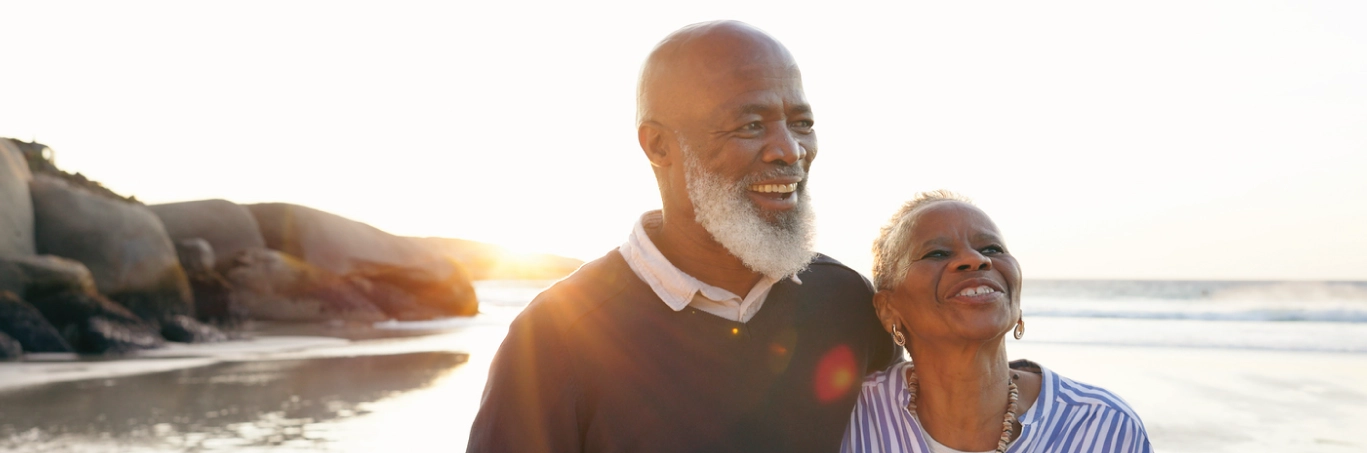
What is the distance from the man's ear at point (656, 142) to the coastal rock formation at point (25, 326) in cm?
1236

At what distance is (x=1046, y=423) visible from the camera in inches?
112

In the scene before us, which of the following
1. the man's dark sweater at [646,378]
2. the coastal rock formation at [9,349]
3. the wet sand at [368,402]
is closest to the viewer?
the man's dark sweater at [646,378]

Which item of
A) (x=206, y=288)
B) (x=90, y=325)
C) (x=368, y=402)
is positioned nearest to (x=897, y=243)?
(x=368, y=402)

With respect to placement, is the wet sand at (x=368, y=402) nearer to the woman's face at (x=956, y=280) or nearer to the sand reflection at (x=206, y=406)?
the sand reflection at (x=206, y=406)

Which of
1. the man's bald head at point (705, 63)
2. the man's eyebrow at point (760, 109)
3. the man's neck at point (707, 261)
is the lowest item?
the man's neck at point (707, 261)

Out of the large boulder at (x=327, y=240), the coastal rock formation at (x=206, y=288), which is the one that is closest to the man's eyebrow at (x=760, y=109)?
the coastal rock formation at (x=206, y=288)

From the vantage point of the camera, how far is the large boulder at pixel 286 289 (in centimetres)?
1853

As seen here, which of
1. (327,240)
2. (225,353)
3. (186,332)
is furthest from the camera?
(327,240)

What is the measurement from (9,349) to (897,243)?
12.6 metres

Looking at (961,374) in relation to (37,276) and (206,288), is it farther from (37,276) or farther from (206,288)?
(206,288)

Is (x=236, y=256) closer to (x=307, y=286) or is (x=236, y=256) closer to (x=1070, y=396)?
(x=307, y=286)

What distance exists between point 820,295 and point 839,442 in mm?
469

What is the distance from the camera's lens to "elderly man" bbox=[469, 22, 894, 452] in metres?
2.48

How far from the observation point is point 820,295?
2984 mm
